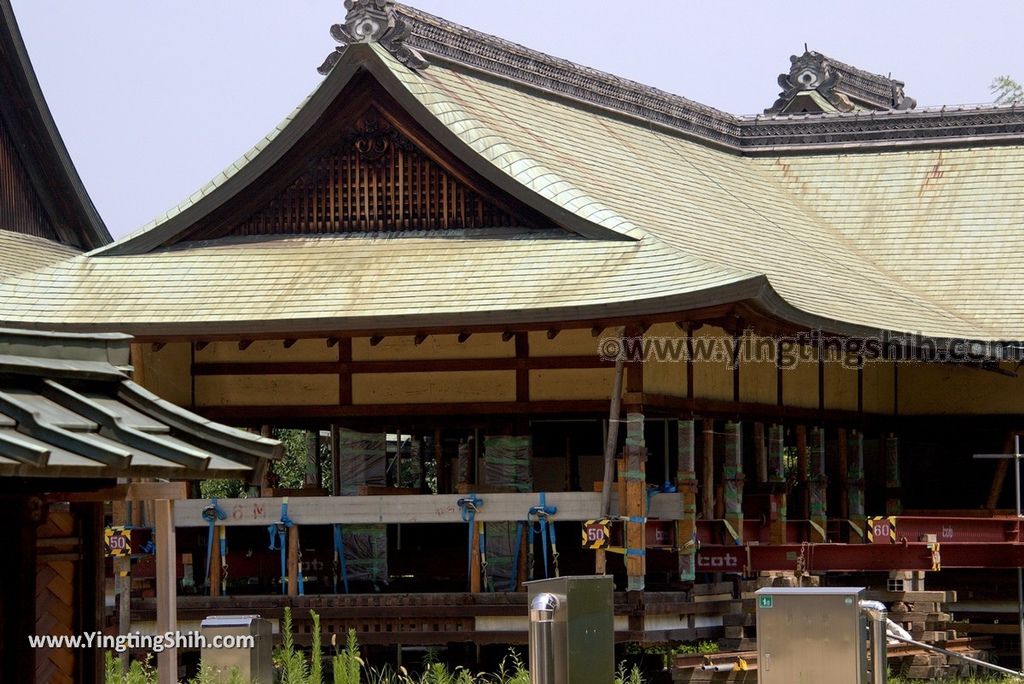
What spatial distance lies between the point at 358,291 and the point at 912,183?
14.0 m

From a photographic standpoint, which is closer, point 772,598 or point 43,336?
point 43,336

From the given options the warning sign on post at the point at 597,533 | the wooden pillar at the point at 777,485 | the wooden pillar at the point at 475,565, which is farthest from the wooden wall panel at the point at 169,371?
the wooden pillar at the point at 777,485

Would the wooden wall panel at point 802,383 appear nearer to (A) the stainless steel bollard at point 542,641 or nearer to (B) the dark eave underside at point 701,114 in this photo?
(B) the dark eave underside at point 701,114

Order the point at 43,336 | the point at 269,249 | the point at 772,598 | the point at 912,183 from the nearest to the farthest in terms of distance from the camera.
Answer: the point at 43,336
the point at 772,598
the point at 269,249
the point at 912,183

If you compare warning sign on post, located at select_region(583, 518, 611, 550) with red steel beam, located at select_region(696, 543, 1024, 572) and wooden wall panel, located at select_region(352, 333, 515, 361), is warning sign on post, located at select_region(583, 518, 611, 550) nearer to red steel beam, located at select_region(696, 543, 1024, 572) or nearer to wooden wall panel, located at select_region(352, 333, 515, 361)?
red steel beam, located at select_region(696, 543, 1024, 572)

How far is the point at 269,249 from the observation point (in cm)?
2284

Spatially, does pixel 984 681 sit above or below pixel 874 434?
below

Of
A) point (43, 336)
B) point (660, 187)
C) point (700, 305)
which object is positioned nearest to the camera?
point (43, 336)

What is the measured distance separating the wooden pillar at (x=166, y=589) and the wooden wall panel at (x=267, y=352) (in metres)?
12.2

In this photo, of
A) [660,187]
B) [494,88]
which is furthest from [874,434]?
[494,88]

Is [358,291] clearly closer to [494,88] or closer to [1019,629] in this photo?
[494,88]

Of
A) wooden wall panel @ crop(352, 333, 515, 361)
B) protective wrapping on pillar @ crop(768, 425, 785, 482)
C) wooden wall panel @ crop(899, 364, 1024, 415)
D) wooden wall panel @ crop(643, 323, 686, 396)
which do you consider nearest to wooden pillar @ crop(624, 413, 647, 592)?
wooden wall panel @ crop(643, 323, 686, 396)

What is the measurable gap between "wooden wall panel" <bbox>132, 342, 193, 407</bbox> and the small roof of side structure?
38.7ft

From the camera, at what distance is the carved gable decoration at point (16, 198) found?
30889 millimetres
